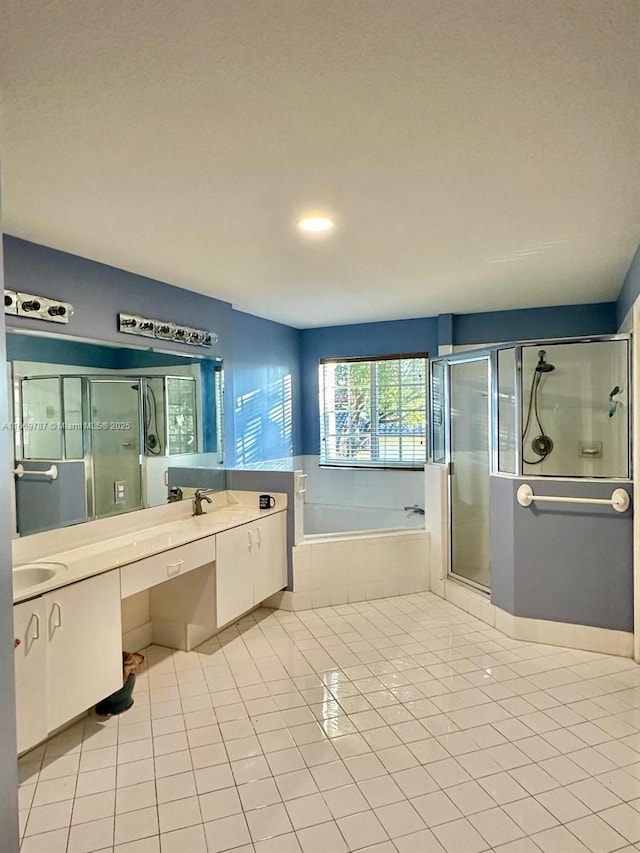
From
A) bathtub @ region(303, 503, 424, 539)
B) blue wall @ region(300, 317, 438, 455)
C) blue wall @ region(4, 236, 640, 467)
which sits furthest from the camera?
blue wall @ region(300, 317, 438, 455)

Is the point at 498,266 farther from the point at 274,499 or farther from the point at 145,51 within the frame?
the point at 145,51

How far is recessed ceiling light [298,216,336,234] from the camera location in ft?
7.97

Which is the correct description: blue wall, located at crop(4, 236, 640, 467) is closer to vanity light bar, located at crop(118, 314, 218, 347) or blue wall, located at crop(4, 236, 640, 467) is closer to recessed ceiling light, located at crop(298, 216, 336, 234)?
vanity light bar, located at crop(118, 314, 218, 347)

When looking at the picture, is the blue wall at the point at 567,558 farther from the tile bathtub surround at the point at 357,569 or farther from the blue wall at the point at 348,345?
the blue wall at the point at 348,345

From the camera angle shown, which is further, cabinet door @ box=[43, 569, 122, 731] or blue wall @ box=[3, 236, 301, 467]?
blue wall @ box=[3, 236, 301, 467]

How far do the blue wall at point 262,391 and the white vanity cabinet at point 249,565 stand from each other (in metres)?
0.82

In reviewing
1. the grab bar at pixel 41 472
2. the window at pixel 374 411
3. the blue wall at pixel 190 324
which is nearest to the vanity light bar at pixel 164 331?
the blue wall at pixel 190 324

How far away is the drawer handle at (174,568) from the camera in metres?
2.80

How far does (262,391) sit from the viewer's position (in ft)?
15.9

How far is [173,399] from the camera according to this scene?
12.0 feet

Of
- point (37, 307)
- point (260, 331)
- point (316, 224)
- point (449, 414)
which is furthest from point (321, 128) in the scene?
point (260, 331)

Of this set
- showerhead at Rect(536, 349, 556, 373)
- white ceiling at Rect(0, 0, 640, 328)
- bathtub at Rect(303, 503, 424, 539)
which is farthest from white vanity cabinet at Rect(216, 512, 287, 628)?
showerhead at Rect(536, 349, 556, 373)

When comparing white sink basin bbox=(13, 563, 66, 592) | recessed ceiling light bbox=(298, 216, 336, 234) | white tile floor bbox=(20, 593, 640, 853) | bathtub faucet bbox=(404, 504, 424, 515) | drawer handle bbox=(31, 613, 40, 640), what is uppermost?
recessed ceiling light bbox=(298, 216, 336, 234)

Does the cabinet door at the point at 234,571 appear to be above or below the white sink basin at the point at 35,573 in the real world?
below
